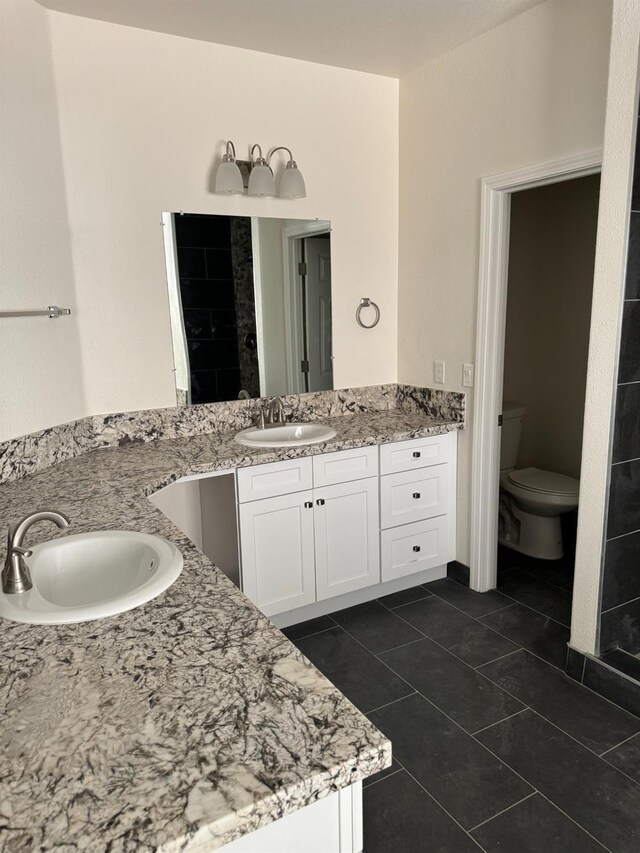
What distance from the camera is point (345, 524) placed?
9.12 feet

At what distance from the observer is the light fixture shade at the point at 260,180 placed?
274cm

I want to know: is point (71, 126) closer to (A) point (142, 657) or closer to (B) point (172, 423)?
(B) point (172, 423)

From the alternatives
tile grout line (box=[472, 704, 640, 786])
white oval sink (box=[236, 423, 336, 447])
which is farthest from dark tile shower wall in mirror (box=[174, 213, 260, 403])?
tile grout line (box=[472, 704, 640, 786])

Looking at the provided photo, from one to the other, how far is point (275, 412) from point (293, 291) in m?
0.62

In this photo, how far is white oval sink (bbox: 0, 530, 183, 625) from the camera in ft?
4.67

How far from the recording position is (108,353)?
2648mm

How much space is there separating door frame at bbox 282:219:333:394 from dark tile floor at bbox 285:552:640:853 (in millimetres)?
1225

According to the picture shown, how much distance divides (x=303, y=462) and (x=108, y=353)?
98 centimetres

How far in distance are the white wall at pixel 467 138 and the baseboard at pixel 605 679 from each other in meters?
0.88

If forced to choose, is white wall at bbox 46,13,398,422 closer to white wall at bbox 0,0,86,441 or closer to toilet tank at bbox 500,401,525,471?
white wall at bbox 0,0,86,441

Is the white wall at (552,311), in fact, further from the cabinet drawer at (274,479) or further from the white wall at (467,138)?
the cabinet drawer at (274,479)

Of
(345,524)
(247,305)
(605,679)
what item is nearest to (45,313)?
(247,305)

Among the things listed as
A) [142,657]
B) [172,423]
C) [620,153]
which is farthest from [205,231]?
[142,657]

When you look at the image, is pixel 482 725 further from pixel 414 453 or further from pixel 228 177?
pixel 228 177
